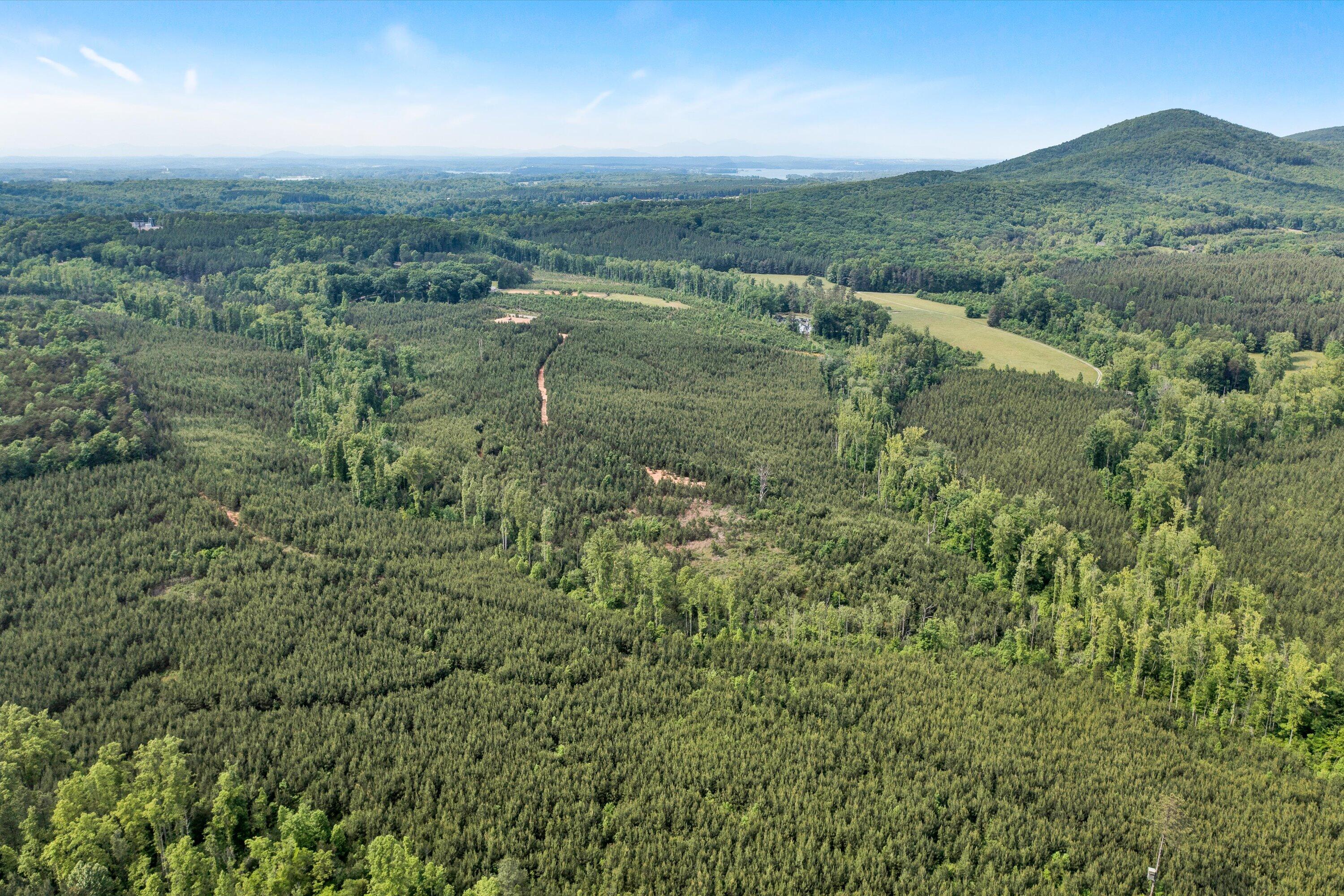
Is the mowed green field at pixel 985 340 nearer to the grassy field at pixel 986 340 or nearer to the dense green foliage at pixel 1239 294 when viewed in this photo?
the grassy field at pixel 986 340

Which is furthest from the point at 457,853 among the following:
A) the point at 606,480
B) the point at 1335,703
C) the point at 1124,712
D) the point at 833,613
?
the point at 1335,703

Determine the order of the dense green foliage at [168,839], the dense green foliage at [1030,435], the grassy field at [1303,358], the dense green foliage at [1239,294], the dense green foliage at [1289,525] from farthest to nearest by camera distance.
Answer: the dense green foliage at [1239,294] < the grassy field at [1303,358] < the dense green foliage at [1030,435] < the dense green foliage at [1289,525] < the dense green foliage at [168,839]

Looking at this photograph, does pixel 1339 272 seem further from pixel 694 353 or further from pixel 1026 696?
pixel 1026 696

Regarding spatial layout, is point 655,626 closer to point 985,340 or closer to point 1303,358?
point 985,340

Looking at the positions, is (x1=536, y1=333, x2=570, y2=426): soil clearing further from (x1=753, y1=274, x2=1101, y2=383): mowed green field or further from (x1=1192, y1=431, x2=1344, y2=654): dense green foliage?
(x1=1192, y1=431, x2=1344, y2=654): dense green foliage

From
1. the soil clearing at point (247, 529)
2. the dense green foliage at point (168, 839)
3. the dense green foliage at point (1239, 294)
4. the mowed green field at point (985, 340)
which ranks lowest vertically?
the dense green foliage at point (168, 839)

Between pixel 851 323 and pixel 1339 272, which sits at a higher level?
pixel 1339 272

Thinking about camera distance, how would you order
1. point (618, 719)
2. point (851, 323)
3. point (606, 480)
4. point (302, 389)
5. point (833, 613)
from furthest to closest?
point (851, 323), point (302, 389), point (606, 480), point (833, 613), point (618, 719)

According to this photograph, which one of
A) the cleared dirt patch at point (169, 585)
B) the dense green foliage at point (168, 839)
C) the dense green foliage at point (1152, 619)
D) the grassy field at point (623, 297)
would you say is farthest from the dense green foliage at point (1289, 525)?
the grassy field at point (623, 297)
